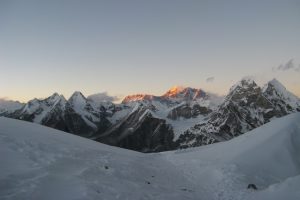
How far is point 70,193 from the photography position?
54.9 feet

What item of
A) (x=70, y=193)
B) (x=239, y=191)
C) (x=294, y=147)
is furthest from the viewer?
(x=294, y=147)

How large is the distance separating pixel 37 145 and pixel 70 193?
445 inches

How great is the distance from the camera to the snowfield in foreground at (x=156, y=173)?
17.5 metres

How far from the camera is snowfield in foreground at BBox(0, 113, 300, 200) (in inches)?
691

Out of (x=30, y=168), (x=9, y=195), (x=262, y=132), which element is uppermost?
(x=262, y=132)

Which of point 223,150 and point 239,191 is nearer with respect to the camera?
point 239,191

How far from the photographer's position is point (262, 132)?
39.2 metres

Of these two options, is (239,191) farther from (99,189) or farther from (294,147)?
(294,147)

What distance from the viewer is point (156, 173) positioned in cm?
2788

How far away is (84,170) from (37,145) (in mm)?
6497

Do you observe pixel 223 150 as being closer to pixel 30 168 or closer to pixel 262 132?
pixel 262 132

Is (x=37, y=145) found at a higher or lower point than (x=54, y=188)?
higher

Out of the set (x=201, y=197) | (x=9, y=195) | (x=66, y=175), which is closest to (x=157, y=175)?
(x=201, y=197)

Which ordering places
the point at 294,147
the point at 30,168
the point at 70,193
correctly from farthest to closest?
1. the point at 294,147
2. the point at 30,168
3. the point at 70,193
